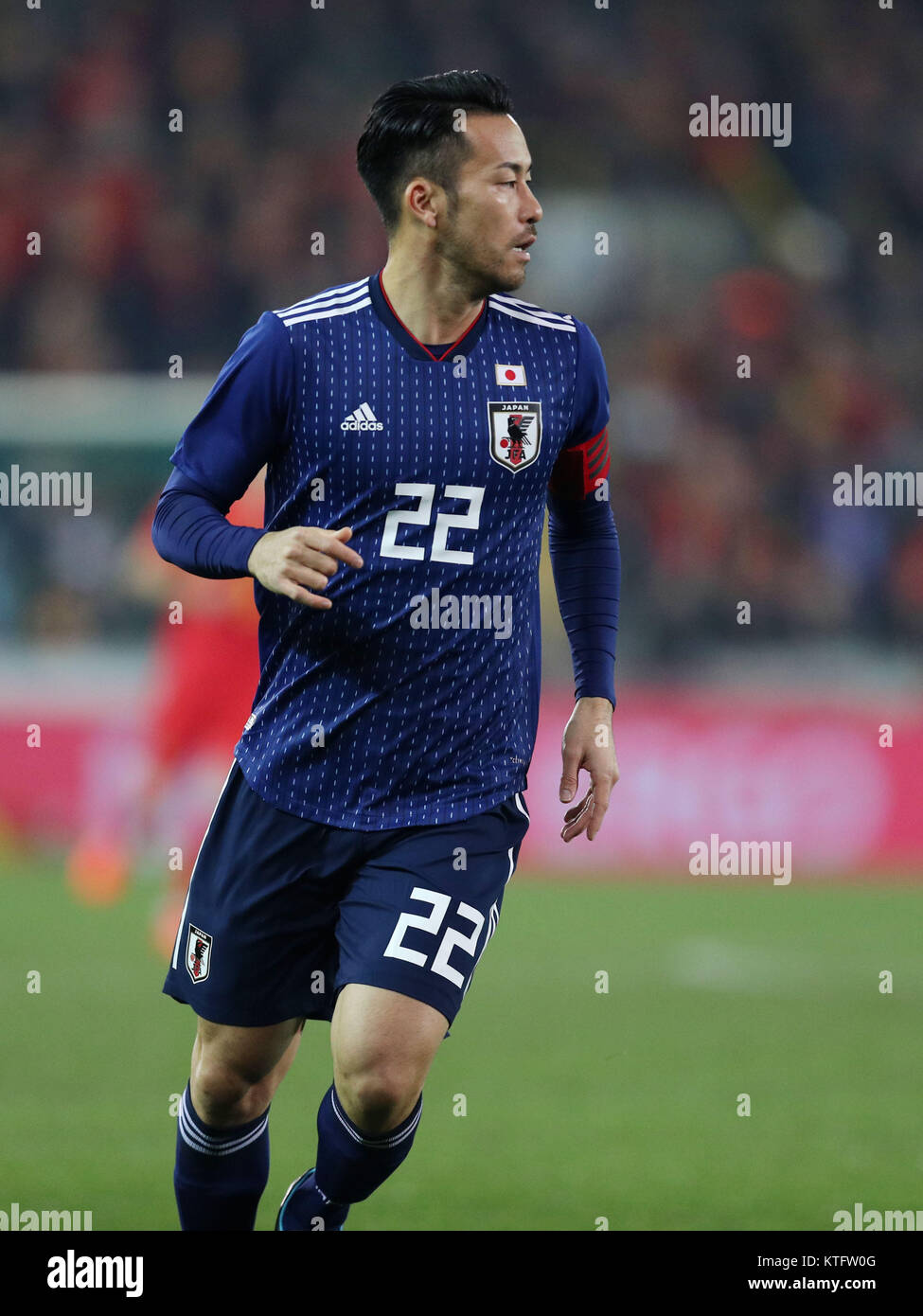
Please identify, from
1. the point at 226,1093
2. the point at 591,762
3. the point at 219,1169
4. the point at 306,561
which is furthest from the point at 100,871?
the point at 306,561


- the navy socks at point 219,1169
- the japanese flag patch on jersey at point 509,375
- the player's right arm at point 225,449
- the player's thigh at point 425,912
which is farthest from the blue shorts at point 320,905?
the japanese flag patch on jersey at point 509,375

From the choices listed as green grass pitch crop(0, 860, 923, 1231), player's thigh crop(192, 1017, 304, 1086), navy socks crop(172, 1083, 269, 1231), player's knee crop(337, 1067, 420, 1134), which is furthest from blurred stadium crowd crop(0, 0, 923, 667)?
player's knee crop(337, 1067, 420, 1134)

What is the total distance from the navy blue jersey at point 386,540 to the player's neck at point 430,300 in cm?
3

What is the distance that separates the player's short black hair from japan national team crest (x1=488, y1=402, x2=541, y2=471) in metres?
0.41

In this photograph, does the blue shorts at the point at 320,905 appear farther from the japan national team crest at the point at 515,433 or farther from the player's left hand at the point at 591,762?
the japan national team crest at the point at 515,433

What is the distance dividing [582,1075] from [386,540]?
304 centimetres

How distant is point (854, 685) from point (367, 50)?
7353 mm

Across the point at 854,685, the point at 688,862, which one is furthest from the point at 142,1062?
the point at 854,685

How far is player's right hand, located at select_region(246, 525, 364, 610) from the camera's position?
2.99 metres

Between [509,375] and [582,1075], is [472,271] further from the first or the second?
[582,1075]

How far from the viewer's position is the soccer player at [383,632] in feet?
10.9

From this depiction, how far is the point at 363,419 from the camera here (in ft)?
10.9

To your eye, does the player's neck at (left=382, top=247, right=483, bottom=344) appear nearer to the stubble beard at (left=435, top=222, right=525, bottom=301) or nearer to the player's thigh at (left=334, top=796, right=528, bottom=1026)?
the stubble beard at (left=435, top=222, right=525, bottom=301)
